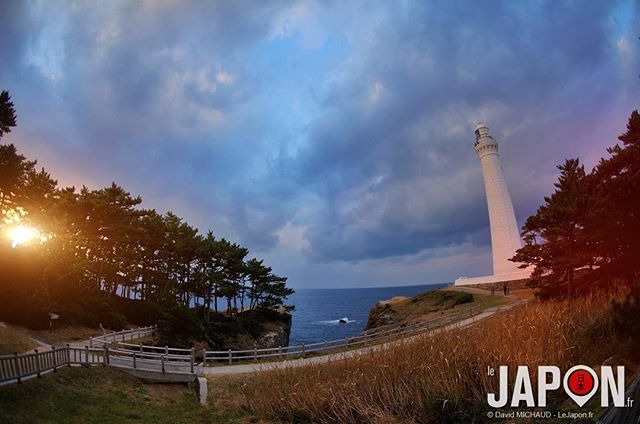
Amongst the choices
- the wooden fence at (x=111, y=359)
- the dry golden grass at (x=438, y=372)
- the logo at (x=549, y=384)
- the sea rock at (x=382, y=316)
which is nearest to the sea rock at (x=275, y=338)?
the sea rock at (x=382, y=316)

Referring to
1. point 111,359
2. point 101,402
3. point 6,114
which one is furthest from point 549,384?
point 6,114

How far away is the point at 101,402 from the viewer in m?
14.9

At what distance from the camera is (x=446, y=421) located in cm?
1034

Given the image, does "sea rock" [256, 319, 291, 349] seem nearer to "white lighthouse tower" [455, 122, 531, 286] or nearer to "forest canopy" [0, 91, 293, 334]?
"forest canopy" [0, 91, 293, 334]

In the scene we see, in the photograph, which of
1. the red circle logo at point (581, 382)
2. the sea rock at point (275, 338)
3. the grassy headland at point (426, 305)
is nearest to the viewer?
the red circle logo at point (581, 382)

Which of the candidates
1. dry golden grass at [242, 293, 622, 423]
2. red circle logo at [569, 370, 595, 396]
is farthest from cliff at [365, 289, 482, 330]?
red circle logo at [569, 370, 595, 396]

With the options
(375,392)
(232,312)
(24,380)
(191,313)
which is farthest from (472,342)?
(232,312)

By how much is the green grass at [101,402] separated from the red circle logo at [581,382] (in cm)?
1027

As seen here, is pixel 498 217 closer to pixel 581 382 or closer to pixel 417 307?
pixel 417 307

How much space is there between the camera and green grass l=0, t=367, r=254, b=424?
484 inches

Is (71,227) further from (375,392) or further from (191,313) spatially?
(375,392)

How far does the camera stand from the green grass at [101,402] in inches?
484

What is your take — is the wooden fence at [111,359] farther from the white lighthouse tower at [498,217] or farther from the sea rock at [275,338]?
the white lighthouse tower at [498,217]

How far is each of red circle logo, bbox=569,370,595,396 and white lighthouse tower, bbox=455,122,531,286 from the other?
50922 mm
